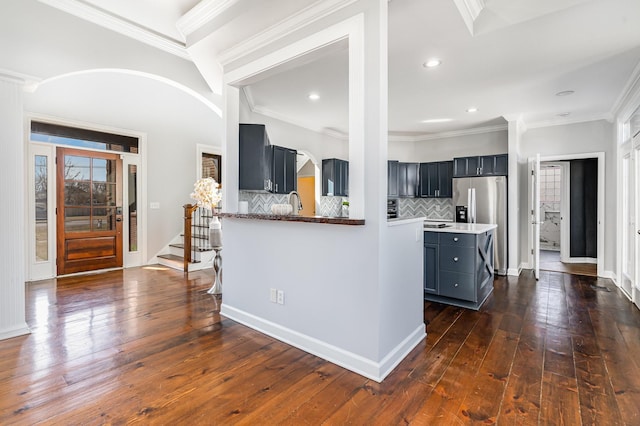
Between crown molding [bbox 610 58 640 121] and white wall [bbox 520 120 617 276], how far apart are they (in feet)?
1.58

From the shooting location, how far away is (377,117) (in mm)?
2119

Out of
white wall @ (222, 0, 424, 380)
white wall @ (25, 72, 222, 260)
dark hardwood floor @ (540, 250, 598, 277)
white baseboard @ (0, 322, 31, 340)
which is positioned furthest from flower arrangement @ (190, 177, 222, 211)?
dark hardwood floor @ (540, 250, 598, 277)

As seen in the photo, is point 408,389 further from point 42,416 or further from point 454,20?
point 454,20

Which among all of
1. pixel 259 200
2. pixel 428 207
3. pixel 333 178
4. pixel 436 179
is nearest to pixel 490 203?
pixel 436 179

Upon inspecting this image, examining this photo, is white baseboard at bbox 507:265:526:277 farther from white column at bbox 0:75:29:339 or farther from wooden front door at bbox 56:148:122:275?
wooden front door at bbox 56:148:122:275

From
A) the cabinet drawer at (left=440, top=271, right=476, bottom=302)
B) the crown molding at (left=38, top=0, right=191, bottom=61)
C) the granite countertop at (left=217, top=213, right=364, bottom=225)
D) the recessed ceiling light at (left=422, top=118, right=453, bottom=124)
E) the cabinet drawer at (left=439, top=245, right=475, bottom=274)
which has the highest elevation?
the crown molding at (left=38, top=0, right=191, bottom=61)

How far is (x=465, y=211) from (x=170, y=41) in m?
5.27

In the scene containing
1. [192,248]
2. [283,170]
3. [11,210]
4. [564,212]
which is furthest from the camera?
[564,212]

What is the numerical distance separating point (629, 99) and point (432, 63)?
2.86 m

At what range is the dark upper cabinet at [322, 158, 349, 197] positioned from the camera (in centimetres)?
638

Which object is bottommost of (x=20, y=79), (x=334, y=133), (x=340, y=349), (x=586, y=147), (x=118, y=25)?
(x=340, y=349)

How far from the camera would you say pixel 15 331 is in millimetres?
2791

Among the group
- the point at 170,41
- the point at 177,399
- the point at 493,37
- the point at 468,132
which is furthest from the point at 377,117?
the point at 468,132

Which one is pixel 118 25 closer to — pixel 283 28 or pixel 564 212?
pixel 283 28
